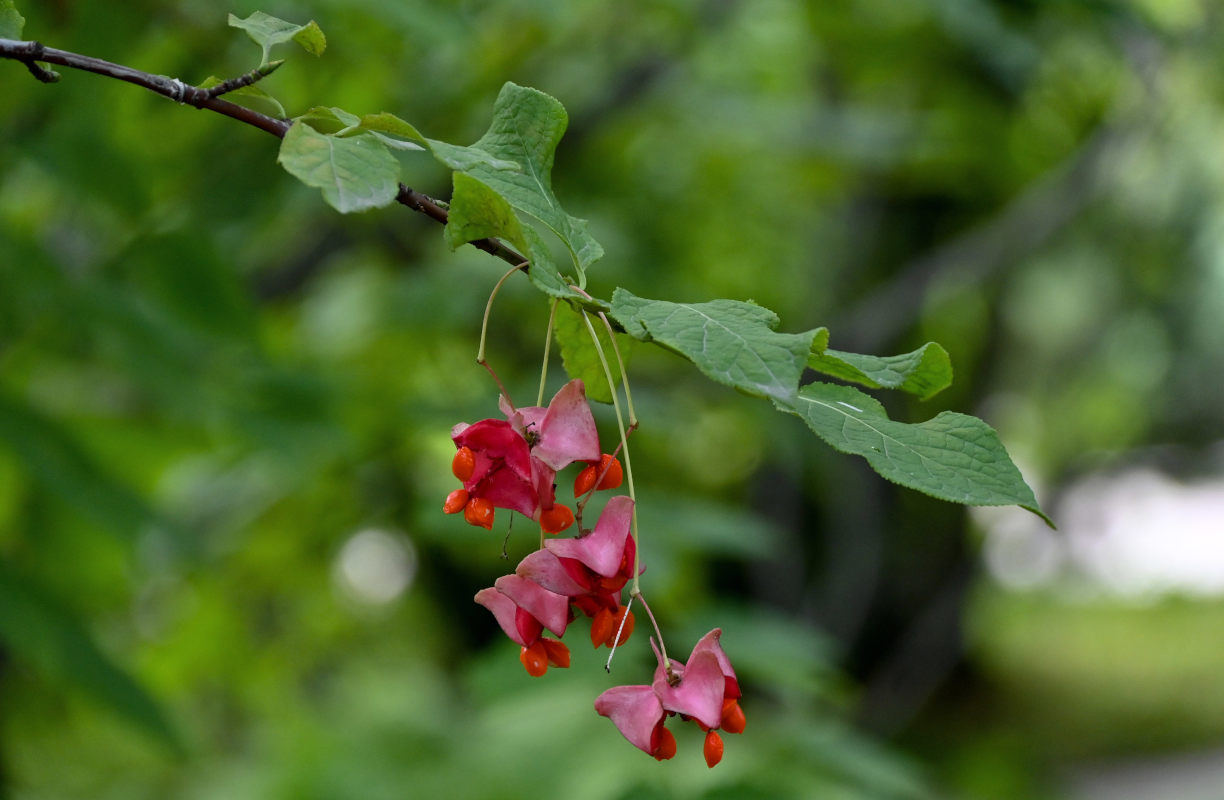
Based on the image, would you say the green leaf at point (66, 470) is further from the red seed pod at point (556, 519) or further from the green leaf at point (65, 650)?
the red seed pod at point (556, 519)

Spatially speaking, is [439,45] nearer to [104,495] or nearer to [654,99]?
[104,495]

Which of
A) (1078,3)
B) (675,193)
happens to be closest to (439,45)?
(1078,3)

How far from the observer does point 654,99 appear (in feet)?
5.64

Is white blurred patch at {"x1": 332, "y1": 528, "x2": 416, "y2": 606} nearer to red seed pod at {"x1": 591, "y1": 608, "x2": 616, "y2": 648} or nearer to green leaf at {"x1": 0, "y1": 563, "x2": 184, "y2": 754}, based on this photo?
green leaf at {"x1": 0, "y1": 563, "x2": 184, "y2": 754}

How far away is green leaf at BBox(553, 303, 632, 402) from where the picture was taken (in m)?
0.43

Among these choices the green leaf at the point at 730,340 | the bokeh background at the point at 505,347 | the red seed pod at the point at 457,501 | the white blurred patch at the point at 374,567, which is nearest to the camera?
the green leaf at the point at 730,340

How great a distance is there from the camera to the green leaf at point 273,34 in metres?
0.36

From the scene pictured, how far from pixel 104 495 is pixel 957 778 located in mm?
3196

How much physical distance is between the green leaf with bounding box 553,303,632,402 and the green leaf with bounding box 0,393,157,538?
640 millimetres

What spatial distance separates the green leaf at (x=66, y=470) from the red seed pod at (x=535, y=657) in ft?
2.08

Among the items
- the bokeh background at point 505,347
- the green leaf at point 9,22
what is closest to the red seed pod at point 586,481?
the green leaf at point 9,22

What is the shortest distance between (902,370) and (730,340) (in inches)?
3.9

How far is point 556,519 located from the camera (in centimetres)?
41

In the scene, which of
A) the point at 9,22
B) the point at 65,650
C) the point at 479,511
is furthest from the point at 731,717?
the point at 65,650
